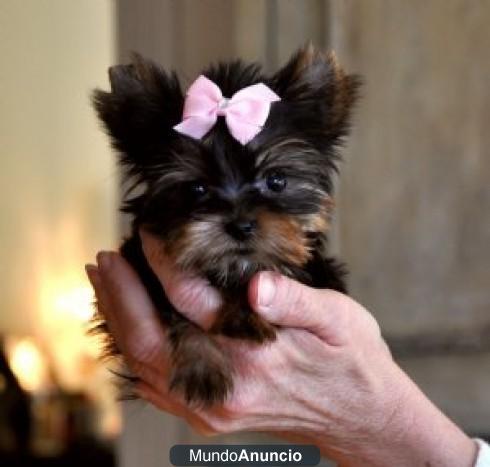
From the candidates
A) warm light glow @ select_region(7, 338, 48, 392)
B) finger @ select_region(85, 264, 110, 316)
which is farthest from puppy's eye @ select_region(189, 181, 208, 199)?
warm light glow @ select_region(7, 338, 48, 392)

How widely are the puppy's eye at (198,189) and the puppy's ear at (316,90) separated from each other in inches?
8.2

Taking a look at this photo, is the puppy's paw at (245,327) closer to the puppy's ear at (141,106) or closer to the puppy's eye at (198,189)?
the puppy's eye at (198,189)

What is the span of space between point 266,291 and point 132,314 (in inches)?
10.5

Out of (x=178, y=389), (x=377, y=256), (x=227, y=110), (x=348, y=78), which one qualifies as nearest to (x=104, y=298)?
(x=178, y=389)

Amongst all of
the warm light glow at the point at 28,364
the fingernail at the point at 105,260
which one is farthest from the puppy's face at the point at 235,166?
the warm light glow at the point at 28,364

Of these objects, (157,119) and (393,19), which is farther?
(393,19)

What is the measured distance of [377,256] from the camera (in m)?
2.00

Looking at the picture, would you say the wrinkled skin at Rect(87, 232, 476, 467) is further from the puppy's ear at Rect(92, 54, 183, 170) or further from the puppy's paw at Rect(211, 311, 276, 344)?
the puppy's ear at Rect(92, 54, 183, 170)

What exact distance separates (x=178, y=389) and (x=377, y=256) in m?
0.89

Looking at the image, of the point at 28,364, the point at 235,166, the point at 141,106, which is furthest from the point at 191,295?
the point at 28,364

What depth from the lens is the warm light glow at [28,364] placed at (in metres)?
3.75

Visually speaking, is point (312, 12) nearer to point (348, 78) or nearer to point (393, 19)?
point (393, 19)

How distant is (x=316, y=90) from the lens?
1.34 meters

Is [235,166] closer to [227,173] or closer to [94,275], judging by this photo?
[227,173]
